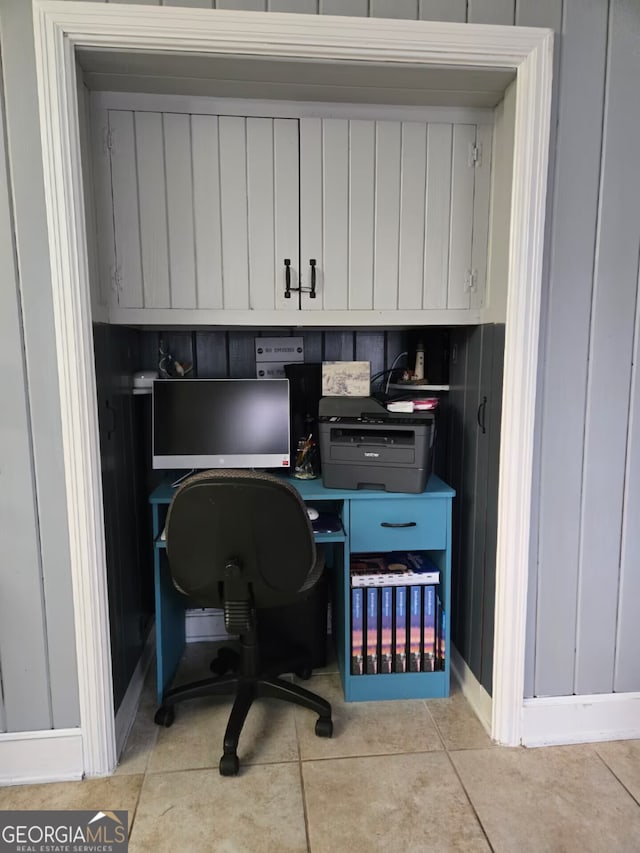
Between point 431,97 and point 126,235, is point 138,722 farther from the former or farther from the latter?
point 431,97

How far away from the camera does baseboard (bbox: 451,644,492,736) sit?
190 cm

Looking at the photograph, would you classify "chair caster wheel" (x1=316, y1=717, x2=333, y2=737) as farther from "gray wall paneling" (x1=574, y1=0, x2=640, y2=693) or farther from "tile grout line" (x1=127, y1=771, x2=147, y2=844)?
"gray wall paneling" (x1=574, y1=0, x2=640, y2=693)

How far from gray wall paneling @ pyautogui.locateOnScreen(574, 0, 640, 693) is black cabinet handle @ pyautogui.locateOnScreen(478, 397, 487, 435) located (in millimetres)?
322

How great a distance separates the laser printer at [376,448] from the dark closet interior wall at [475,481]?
19cm

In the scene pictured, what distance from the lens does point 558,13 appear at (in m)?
1.59

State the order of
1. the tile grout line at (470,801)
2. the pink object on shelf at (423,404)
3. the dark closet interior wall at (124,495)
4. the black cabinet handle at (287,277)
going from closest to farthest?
the tile grout line at (470,801) → the dark closet interior wall at (124,495) → the black cabinet handle at (287,277) → the pink object on shelf at (423,404)

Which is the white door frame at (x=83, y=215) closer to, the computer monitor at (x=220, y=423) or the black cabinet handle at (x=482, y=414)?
the black cabinet handle at (x=482, y=414)

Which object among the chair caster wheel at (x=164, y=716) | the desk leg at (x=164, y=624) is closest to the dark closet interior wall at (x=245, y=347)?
the desk leg at (x=164, y=624)

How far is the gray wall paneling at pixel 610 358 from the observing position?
1.64m

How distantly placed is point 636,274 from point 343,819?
1836mm

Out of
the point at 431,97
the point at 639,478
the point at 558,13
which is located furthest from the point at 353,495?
the point at 558,13

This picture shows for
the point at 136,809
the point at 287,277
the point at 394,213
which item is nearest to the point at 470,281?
the point at 394,213

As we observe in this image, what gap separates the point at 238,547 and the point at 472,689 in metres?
1.12

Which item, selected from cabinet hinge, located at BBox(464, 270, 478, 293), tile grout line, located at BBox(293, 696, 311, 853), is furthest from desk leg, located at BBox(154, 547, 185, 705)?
cabinet hinge, located at BBox(464, 270, 478, 293)
